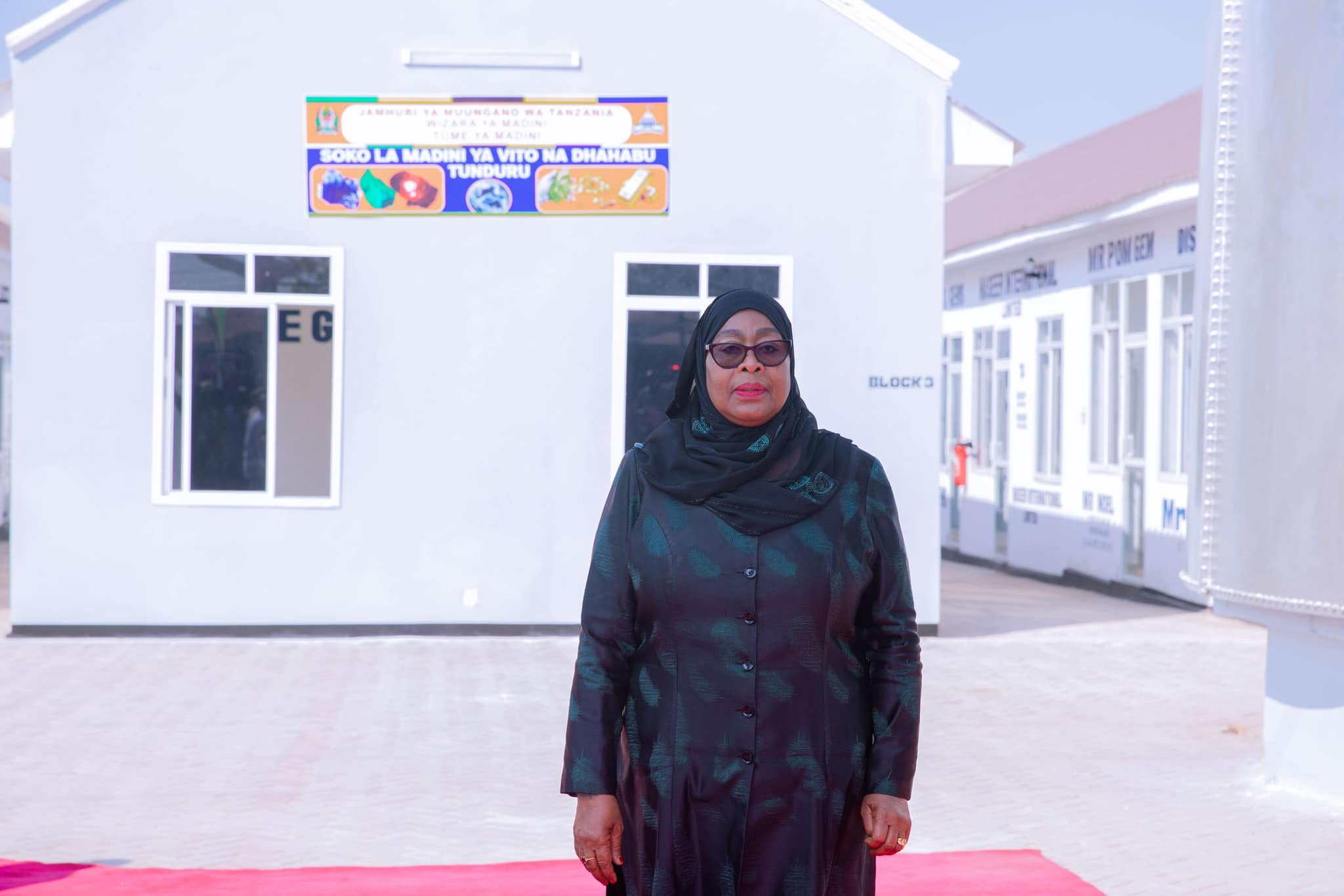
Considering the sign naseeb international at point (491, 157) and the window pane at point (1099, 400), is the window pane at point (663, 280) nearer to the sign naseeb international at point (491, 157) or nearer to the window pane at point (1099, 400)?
the sign naseeb international at point (491, 157)

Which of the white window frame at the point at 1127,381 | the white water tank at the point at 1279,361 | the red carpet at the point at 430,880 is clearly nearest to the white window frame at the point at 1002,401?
the white window frame at the point at 1127,381

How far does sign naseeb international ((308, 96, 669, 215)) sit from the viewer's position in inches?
456

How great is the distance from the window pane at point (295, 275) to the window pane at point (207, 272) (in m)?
0.13

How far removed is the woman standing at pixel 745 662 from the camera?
3.07 meters

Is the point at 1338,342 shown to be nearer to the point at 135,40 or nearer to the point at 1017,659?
the point at 1017,659

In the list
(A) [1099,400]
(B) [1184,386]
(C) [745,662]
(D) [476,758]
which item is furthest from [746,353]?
(A) [1099,400]

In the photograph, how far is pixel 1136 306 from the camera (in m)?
15.6

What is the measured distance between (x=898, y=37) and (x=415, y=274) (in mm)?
3860

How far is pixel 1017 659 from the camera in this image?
11117 mm

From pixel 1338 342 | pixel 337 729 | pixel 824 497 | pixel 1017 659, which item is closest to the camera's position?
pixel 824 497

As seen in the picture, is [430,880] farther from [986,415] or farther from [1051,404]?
[986,415]

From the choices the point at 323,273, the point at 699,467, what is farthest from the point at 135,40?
the point at 699,467

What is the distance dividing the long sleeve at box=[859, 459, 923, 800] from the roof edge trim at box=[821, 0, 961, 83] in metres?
9.08

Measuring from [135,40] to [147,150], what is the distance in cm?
77
